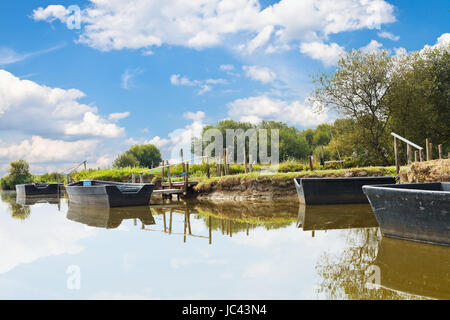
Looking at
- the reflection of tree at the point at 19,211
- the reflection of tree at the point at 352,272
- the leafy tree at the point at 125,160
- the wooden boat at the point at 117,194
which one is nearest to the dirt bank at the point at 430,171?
the reflection of tree at the point at 352,272

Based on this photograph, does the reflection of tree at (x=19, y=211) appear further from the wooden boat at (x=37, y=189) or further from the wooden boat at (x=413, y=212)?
the wooden boat at (x=413, y=212)

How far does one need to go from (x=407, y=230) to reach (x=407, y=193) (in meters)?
0.75

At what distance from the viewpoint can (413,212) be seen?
596 centimetres

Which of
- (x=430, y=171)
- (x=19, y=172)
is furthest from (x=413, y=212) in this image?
(x=19, y=172)

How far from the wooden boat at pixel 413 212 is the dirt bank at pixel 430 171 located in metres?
4.44

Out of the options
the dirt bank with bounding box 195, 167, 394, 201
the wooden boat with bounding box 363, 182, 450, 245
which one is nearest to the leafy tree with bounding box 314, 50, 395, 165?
the dirt bank with bounding box 195, 167, 394, 201

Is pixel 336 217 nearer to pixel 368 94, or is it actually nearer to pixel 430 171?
pixel 430 171

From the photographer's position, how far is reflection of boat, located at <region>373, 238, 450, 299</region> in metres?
4.07

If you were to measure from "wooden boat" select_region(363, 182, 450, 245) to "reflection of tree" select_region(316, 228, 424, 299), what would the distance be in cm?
44

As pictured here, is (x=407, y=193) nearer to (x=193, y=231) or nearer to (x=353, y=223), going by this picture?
(x=353, y=223)

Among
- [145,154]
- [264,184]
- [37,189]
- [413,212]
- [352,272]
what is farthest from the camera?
[145,154]

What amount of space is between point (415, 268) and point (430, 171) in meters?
6.57
